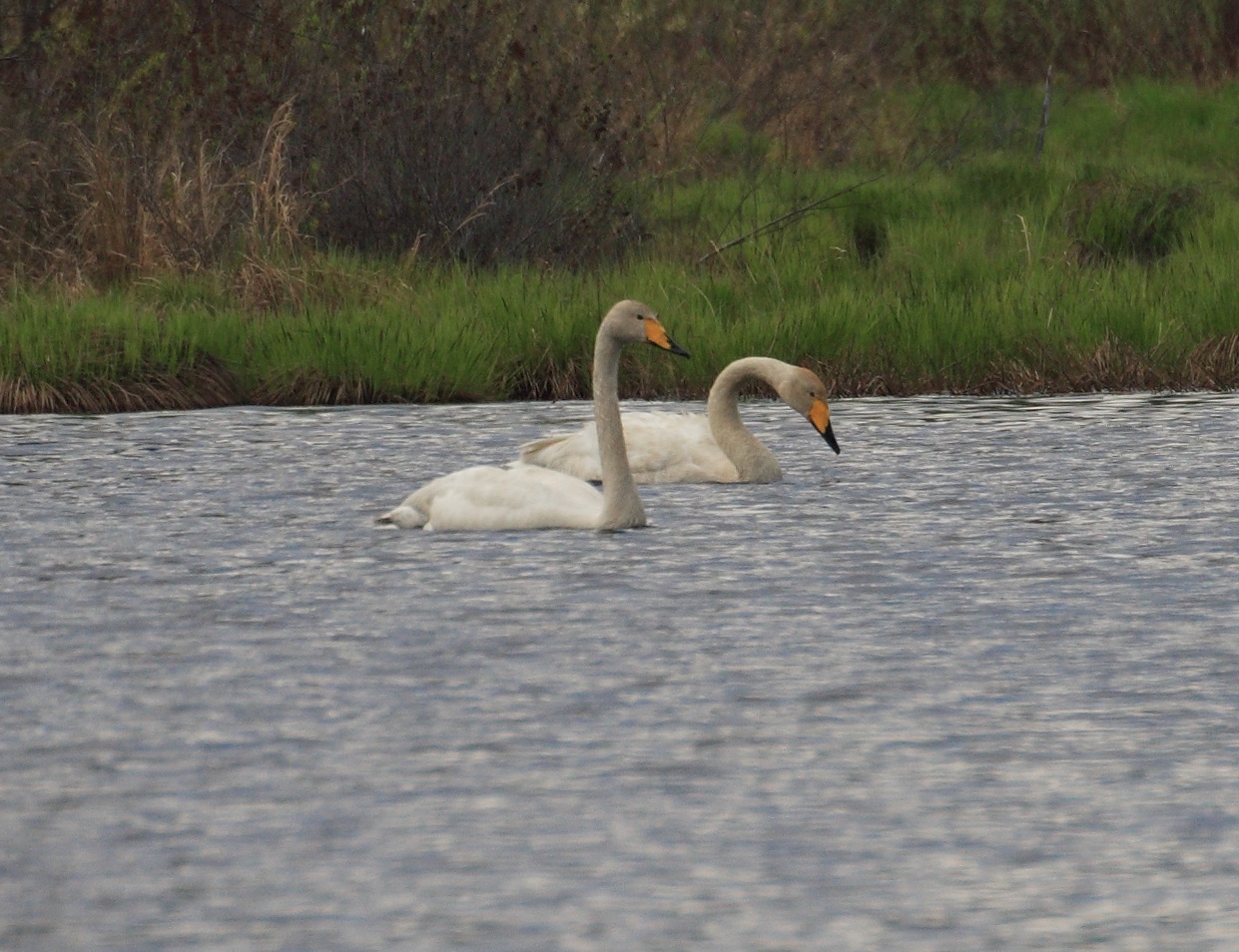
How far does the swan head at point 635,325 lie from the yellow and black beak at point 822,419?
1141 mm

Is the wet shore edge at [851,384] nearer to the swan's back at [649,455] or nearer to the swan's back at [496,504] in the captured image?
the swan's back at [649,455]

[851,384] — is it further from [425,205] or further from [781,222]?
[425,205]

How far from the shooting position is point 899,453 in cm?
1145

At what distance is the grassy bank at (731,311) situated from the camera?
13836 millimetres

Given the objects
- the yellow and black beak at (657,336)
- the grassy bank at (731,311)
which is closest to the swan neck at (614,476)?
the yellow and black beak at (657,336)

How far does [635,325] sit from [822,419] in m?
1.37

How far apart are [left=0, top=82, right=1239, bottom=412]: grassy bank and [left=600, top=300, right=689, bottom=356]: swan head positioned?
150 inches

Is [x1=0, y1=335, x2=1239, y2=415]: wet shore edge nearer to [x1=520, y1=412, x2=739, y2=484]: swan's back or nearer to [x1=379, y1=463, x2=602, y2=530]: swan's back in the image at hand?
[x1=520, y1=412, x2=739, y2=484]: swan's back

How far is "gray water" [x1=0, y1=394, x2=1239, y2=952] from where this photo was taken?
442 centimetres

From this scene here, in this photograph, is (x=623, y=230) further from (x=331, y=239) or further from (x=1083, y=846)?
(x=1083, y=846)

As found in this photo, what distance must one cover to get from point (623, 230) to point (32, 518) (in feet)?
29.1

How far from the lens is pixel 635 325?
1017 cm

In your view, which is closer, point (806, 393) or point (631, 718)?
point (631, 718)

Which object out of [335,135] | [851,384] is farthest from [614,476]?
[335,135]
